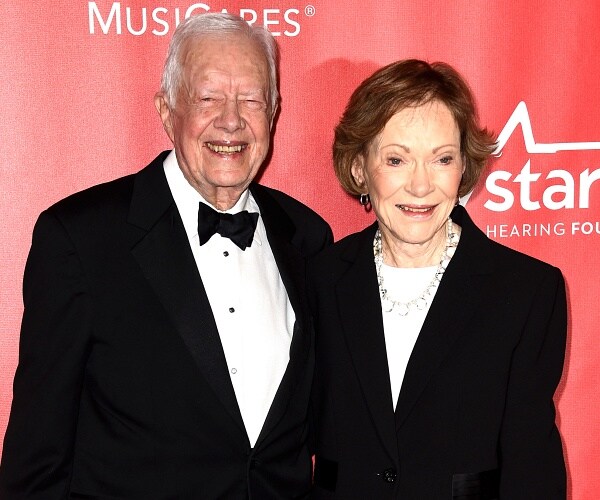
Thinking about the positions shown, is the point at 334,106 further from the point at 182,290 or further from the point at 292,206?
the point at 182,290

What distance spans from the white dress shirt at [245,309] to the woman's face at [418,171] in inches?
13.9

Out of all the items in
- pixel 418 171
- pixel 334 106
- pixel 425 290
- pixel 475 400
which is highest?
pixel 334 106

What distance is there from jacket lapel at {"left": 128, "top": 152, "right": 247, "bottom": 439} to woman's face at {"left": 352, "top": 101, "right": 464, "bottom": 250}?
20.5 inches

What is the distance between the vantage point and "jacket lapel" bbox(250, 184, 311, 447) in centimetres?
211

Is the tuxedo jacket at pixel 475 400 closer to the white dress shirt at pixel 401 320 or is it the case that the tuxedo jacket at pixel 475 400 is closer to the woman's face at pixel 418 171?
the white dress shirt at pixel 401 320

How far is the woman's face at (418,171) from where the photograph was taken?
2.16 meters

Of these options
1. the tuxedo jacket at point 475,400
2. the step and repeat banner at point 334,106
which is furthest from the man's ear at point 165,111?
the tuxedo jacket at point 475,400

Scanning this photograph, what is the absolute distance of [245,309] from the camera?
2.15 m

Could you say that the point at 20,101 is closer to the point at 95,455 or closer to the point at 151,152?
the point at 151,152

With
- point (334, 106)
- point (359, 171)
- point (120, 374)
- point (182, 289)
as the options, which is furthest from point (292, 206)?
point (120, 374)

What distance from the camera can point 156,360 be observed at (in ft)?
6.61

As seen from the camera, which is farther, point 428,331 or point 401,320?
point 401,320

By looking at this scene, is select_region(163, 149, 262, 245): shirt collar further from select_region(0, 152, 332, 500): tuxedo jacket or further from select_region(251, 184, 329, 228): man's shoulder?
select_region(251, 184, 329, 228): man's shoulder

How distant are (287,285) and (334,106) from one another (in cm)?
74
